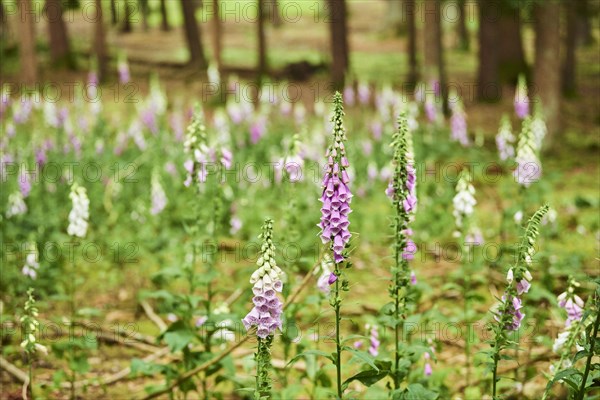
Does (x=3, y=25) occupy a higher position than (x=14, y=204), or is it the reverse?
(x=3, y=25)

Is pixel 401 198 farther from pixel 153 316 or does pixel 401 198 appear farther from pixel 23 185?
pixel 23 185

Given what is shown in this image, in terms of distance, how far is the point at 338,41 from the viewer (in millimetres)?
19234

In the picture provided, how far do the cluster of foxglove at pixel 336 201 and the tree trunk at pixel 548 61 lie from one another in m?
10.5

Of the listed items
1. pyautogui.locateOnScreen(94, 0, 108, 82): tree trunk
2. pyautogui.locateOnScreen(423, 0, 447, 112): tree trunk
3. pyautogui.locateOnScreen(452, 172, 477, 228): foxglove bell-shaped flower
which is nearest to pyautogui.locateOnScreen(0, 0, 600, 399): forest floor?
pyautogui.locateOnScreen(452, 172, 477, 228): foxglove bell-shaped flower

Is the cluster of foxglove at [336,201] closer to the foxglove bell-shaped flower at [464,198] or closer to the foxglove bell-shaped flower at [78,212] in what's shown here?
the foxglove bell-shaped flower at [464,198]

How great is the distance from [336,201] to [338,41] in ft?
56.0

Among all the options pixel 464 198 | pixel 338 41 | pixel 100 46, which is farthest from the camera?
pixel 100 46

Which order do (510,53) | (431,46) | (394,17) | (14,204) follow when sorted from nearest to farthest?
(14,204)
(431,46)
(510,53)
(394,17)

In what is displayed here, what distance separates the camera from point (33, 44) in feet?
48.0

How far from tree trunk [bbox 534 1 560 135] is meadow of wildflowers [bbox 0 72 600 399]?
1250mm

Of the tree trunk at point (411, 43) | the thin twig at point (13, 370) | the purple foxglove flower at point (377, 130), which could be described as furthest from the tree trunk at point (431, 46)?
the thin twig at point (13, 370)

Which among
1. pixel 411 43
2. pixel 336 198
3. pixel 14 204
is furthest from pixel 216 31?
pixel 336 198

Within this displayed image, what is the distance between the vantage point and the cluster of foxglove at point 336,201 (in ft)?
9.12

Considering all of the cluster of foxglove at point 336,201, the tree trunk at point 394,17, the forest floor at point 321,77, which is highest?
the cluster of foxglove at point 336,201
